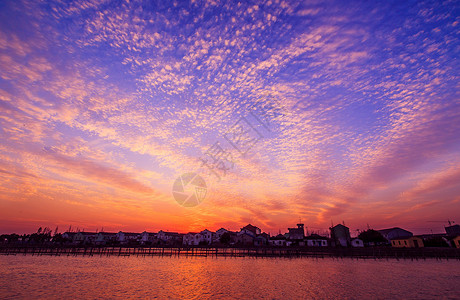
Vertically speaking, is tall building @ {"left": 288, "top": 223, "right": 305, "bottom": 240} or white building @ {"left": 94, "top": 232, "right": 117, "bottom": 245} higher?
tall building @ {"left": 288, "top": 223, "right": 305, "bottom": 240}

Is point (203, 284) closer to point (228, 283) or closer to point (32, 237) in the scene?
point (228, 283)

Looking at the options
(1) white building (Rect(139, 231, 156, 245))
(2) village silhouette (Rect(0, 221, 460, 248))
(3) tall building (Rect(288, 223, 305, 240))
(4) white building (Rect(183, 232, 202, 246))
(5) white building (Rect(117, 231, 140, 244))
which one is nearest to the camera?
(2) village silhouette (Rect(0, 221, 460, 248))

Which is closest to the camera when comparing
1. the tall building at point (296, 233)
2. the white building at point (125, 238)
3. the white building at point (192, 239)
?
the white building at point (192, 239)

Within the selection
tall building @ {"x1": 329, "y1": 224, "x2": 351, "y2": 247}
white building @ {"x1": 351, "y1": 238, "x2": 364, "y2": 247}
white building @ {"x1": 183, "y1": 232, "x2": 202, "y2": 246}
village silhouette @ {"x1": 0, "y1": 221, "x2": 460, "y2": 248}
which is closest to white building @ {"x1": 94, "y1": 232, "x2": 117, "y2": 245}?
village silhouette @ {"x1": 0, "y1": 221, "x2": 460, "y2": 248}

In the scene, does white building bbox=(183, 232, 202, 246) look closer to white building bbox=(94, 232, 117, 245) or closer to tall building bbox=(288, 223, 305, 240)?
white building bbox=(94, 232, 117, 245)

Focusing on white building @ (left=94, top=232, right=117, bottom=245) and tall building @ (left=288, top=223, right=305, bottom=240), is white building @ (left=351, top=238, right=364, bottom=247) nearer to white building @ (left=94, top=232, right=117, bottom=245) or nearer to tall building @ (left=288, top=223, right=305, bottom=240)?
tall building @ (left=288, top=223, right=305, bottom=240)

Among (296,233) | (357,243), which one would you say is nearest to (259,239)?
(296,233)

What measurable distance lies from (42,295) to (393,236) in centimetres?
11848

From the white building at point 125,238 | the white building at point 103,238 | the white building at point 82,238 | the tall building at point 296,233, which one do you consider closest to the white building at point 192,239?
the white building at point 125,238

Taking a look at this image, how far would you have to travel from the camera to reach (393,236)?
98.1 metres

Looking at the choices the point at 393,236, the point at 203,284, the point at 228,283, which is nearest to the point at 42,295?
the point at 203,284

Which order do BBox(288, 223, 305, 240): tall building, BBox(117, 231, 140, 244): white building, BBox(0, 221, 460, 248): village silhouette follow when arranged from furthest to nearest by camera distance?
BBox(117, 231, 140, 244): white building → BBox(288, 223, 305, 240): tall building → BBox(0, 221, 460, 248): village silhouette

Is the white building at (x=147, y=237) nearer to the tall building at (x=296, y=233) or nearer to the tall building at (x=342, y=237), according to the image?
the tall building at (x=296, y=233)

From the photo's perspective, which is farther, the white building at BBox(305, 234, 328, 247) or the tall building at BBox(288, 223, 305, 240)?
the tall building at BBox(288, 223, 305, 240)
